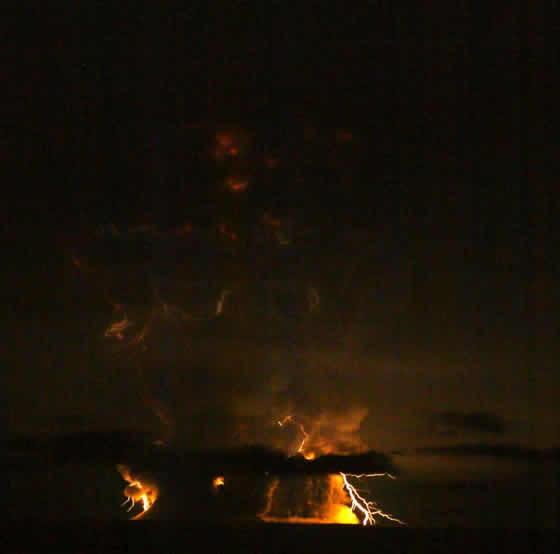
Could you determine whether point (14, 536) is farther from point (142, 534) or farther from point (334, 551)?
point (334, 551)

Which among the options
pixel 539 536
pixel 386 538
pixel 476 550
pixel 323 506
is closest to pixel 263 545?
pixel 386 538

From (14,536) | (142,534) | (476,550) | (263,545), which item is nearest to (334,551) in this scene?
(263,545)

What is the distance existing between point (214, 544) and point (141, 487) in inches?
313

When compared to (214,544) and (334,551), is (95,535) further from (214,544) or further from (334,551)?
(334,551)

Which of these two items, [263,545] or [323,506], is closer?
[263,545]

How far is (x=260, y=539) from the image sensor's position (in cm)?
1233

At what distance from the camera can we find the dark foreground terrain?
37.5ft

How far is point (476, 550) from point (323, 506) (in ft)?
27.4

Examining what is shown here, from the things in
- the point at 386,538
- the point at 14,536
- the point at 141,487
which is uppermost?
the point at 141,487

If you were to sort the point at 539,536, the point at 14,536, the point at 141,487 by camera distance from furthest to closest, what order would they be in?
the point at 141,487
the point at 539,536
the point at 14,536

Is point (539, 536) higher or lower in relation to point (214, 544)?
higher

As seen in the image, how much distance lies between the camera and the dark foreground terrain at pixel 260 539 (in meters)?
11.4

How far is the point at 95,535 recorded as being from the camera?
12461 millimetres

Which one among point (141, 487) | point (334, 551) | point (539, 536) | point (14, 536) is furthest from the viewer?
point (141, 487)
